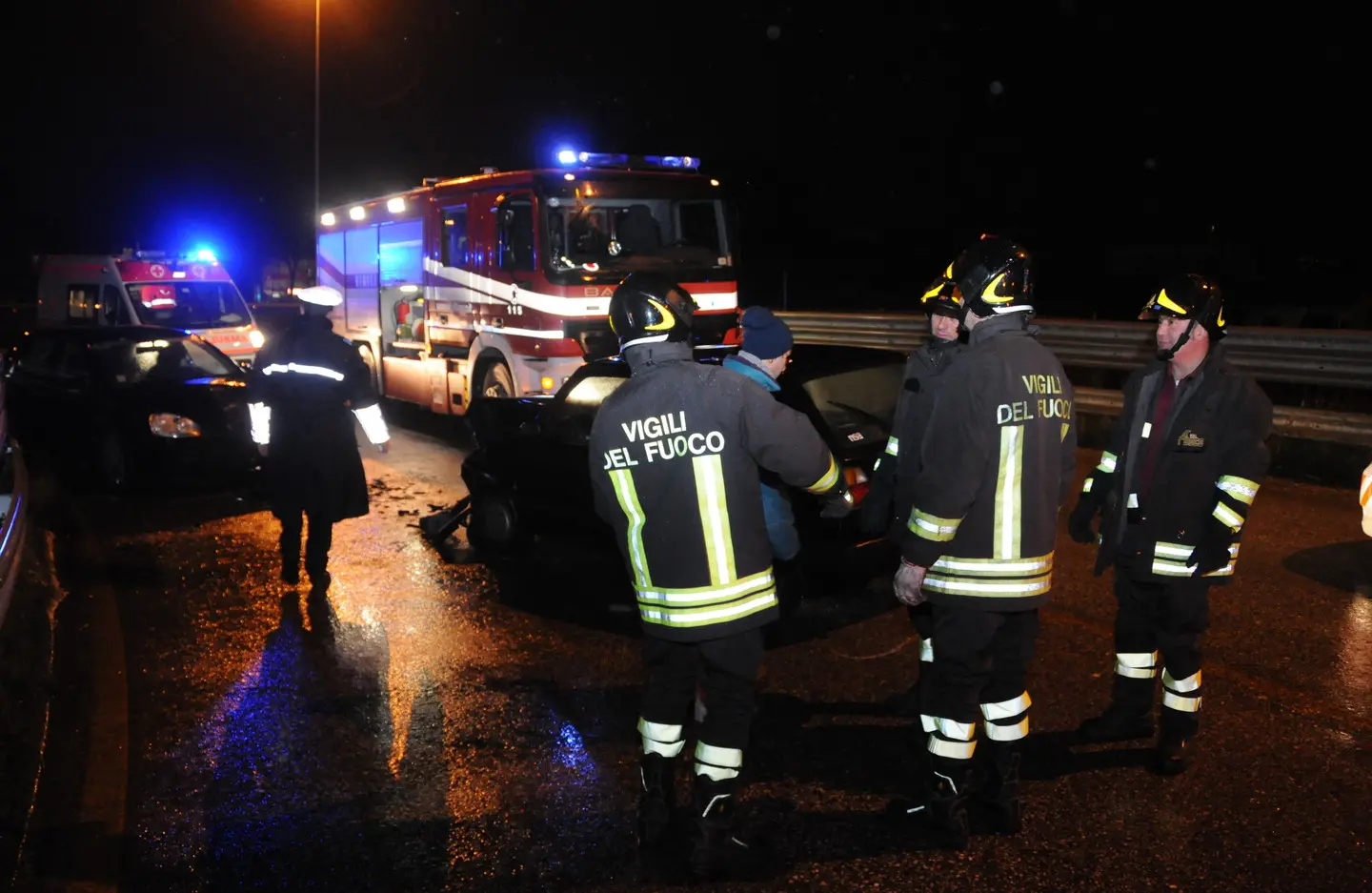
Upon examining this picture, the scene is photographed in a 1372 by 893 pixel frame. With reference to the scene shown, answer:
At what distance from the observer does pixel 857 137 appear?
32.8m

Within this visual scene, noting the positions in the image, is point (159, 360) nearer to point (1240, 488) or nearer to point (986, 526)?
point (986, 526)

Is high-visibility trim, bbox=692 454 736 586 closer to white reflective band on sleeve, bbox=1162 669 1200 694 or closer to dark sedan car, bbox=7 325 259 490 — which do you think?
white reflective band on sleeve, bbox=1162 669 1200 694

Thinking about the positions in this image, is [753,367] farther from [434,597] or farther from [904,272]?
[904,272]

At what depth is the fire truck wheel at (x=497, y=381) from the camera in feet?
38.4

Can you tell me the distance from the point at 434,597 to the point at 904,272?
27.8m

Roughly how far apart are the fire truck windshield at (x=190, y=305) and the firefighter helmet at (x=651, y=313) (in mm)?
14409

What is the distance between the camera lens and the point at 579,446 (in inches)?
267

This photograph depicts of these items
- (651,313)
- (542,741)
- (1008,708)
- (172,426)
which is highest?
(651,313)

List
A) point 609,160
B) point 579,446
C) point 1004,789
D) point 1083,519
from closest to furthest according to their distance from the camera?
point 1004,789, point 1083,519, point 579,446, point 609,160

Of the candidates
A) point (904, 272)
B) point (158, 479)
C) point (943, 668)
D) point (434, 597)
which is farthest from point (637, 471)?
point (904, 272)

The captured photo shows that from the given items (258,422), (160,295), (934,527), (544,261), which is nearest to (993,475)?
(934,527)

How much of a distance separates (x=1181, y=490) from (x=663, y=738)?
2.04 meters

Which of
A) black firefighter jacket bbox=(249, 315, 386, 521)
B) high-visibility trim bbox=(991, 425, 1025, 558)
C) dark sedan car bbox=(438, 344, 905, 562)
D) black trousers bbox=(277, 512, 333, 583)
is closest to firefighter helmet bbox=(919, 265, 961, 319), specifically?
dark sedan car bbox=(438, 344, 905, 562)

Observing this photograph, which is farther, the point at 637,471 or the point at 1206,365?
the point at 1206,365
